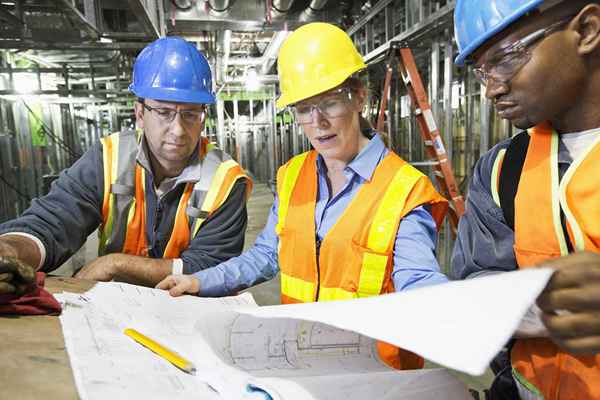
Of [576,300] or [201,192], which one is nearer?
[576,300]

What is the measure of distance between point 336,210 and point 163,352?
77 cm

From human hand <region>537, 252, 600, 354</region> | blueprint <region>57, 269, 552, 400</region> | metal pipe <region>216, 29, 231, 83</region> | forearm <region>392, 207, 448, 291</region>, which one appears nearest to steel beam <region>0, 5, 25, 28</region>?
metal pipe <region>216, 29, 231, 83</region>

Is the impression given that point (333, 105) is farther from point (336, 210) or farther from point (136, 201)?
point (136, 201)

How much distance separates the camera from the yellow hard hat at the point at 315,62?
4.46 feet

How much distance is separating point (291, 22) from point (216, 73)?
2.44 meters

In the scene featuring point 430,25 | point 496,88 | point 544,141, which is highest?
point 430,25

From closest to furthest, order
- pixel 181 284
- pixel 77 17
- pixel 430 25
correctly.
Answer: pixel 181 284 < pixel 77 17 < pixel 430 25

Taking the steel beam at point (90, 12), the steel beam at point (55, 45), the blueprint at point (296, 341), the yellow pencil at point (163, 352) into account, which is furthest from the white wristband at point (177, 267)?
the steel beam at point (55, 45)

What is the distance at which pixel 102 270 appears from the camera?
1.39m

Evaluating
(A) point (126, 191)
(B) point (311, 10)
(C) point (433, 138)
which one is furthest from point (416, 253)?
(B) point (311, 10)

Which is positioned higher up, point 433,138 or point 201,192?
point 433,138

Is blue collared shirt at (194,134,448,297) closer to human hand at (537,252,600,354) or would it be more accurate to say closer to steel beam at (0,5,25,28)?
human hand at (537,252,600,354)

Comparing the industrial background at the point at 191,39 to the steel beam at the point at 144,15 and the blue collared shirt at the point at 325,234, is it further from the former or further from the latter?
the blue collared shirt at the point at 325,234

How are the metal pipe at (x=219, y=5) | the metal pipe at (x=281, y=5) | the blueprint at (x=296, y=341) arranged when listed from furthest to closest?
the metal pipe at (x=281, y=5) → the metal pipe at (x=219, y=5) → the blueprint at (x=296, y=341)
